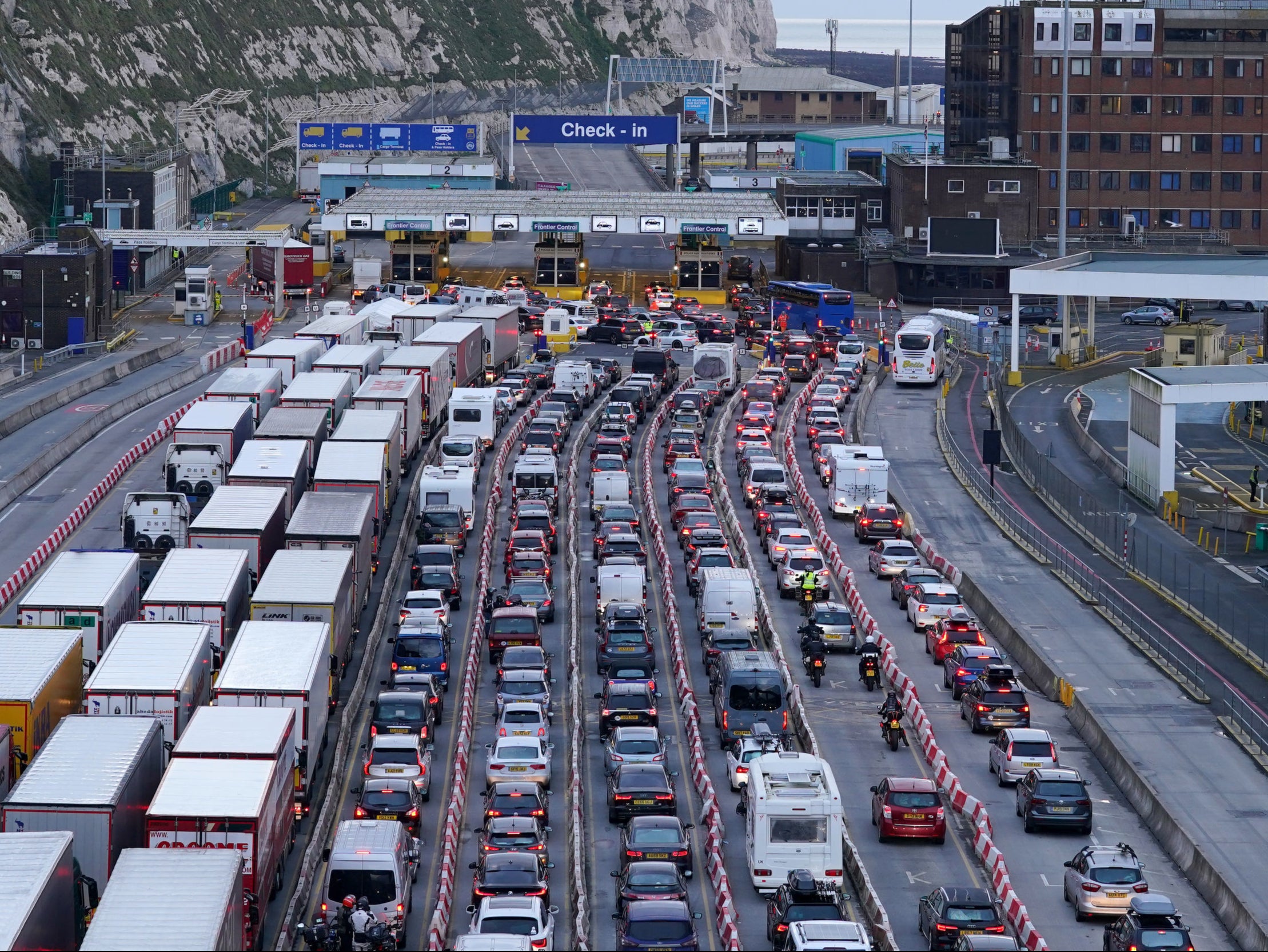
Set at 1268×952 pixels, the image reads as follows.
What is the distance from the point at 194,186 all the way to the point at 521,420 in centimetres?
10083

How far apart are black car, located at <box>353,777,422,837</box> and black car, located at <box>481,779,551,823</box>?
4.45ft

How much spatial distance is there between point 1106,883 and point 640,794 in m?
9.08

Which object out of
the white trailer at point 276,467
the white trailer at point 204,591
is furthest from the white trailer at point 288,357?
the white trailer at point 204,591

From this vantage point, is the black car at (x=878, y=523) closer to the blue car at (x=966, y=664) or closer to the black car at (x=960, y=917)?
the blue car at (x=966, y=664)

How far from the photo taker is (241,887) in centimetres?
3294

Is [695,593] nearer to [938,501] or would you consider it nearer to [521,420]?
[938,501]

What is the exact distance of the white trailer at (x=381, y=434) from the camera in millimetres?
65750

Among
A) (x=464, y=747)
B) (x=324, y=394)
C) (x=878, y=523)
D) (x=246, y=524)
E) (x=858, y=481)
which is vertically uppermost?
(x=324, y=394)

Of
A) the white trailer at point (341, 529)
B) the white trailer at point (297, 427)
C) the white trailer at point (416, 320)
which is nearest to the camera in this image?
the white trailer at point (341, 529)

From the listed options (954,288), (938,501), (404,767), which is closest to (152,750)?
(404,767)

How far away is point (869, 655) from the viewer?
5134cm

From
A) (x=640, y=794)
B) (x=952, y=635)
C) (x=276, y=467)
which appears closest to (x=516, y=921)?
(x=640, y=794)

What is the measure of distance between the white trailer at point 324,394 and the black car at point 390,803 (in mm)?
30341

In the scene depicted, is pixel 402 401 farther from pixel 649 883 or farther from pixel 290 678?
pixel 649 883
